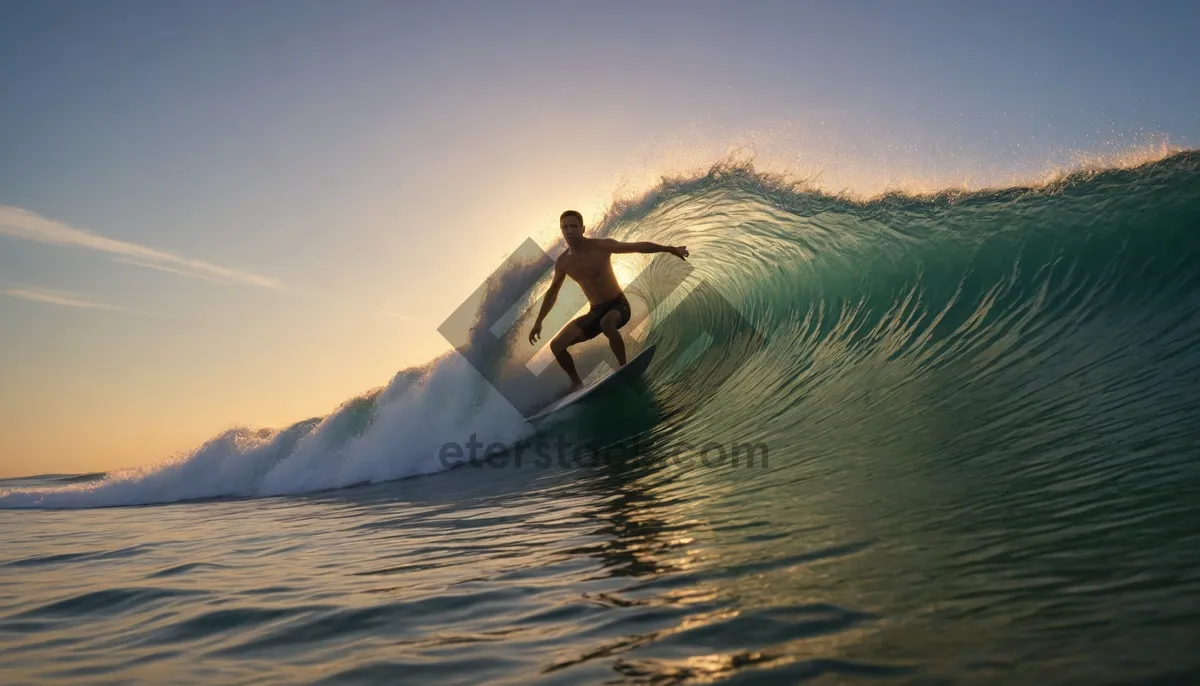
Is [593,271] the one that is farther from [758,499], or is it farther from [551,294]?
[758,499]

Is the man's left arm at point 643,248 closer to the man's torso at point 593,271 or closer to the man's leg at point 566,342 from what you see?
the man's torso at point 593,271

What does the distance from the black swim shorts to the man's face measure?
762mm

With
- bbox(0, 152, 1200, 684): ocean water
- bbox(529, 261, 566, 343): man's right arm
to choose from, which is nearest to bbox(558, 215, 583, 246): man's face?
bbox(529, 261, 566, 343): man's right arm

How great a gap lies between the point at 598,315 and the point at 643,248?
1.02m

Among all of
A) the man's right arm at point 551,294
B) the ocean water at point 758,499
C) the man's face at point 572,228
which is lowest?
the ocean water at point 758,499

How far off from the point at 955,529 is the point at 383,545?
10.1 feet

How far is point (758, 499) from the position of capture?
163 inches

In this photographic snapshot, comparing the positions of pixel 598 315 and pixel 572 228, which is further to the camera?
pixel 598 315

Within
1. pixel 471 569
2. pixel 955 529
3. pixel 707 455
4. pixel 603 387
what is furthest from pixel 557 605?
pixel 603 387

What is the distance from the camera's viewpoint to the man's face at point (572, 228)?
8.19 meters

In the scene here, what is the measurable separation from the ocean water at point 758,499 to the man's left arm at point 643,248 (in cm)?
158
